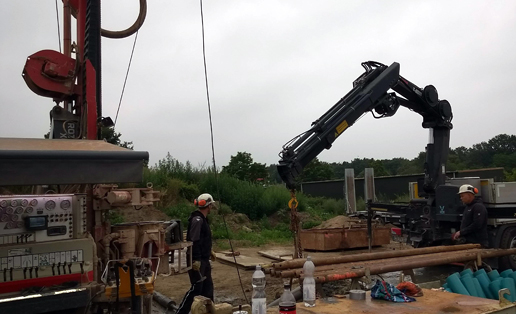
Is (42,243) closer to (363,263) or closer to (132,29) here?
(363,263)

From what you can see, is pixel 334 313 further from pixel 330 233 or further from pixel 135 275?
pixel 330 233

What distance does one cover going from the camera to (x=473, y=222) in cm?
758

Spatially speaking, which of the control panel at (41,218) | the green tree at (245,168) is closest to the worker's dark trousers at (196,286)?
the control panel at (41,218)

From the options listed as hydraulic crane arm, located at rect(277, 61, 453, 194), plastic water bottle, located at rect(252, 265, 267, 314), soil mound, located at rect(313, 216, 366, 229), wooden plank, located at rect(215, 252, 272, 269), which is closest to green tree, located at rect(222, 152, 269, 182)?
soil mound, located at rect(313, 216, 366, 229)

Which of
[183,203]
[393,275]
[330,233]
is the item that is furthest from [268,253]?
[183,203]

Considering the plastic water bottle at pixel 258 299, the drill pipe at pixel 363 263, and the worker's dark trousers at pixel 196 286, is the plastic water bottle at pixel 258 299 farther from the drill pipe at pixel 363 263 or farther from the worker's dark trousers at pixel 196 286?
the worker's dark trousers at pixel 196 286

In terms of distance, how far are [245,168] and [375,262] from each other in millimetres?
31532

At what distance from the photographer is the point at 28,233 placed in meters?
4.40

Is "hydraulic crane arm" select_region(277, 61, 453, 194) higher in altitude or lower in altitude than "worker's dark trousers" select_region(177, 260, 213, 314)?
higher

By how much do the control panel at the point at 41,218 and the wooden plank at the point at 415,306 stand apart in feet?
8.21

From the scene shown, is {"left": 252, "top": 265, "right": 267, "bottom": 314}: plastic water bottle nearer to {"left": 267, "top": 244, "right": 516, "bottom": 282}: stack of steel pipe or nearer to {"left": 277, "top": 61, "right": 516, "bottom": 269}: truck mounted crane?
{"left": 267, "top": 244, "right": 516, "bottom": 282}: stack of steel pipe

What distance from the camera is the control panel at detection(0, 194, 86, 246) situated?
434cm

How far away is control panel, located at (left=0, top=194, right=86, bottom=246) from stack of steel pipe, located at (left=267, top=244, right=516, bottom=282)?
2.06 metres

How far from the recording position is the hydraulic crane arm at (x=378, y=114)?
967cm
